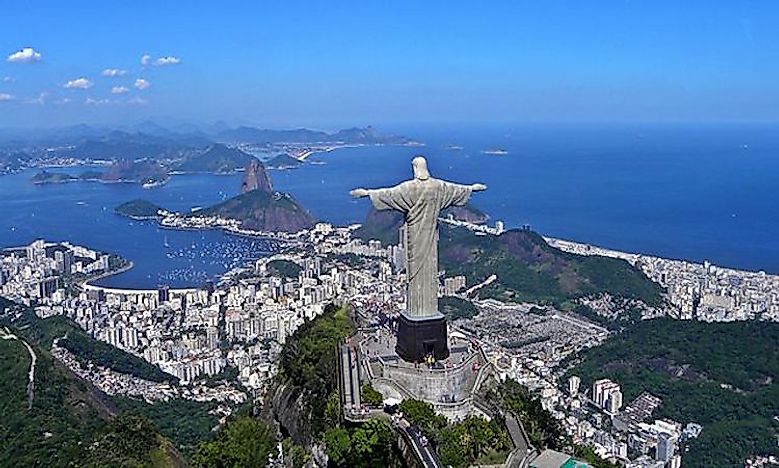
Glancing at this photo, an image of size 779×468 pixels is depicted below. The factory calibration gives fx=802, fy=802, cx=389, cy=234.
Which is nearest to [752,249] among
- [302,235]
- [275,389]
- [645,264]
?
[645,264]

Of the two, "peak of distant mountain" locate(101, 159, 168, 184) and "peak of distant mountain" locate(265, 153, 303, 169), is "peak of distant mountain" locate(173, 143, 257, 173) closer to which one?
"peak of distant mountain" locate(265, 153, 303, 169)

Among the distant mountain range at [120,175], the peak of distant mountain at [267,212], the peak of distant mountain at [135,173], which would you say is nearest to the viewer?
the peak of distant mountain at [267,212]

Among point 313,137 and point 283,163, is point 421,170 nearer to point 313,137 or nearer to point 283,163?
point 283,163

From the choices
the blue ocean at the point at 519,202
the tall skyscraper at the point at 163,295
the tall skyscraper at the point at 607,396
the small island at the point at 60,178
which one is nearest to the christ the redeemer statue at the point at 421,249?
the tall skyscraper at the point at 607,396

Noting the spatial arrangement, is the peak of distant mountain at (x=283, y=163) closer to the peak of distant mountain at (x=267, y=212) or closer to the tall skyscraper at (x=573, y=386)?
the peak of distant mountain at (x=267, y=212)

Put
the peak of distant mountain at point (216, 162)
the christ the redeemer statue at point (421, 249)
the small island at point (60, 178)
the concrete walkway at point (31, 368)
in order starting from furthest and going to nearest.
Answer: the peak of distant mountain at point (216, 162)
the small island at point (60, 178)
the concrete walkway at point (31, 368)
the christ the redeemer statue at point (421, 249)

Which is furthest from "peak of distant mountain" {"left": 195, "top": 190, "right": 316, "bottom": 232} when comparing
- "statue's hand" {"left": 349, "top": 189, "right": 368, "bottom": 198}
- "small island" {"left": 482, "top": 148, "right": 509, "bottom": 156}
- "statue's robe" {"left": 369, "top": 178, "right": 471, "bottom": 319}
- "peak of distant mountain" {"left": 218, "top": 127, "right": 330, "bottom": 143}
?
"peak of distant mountain" {"left": 218, "top": 127, "right": 330, "bottom": 143}

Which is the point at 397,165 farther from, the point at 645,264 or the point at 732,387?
the point at 732,387
